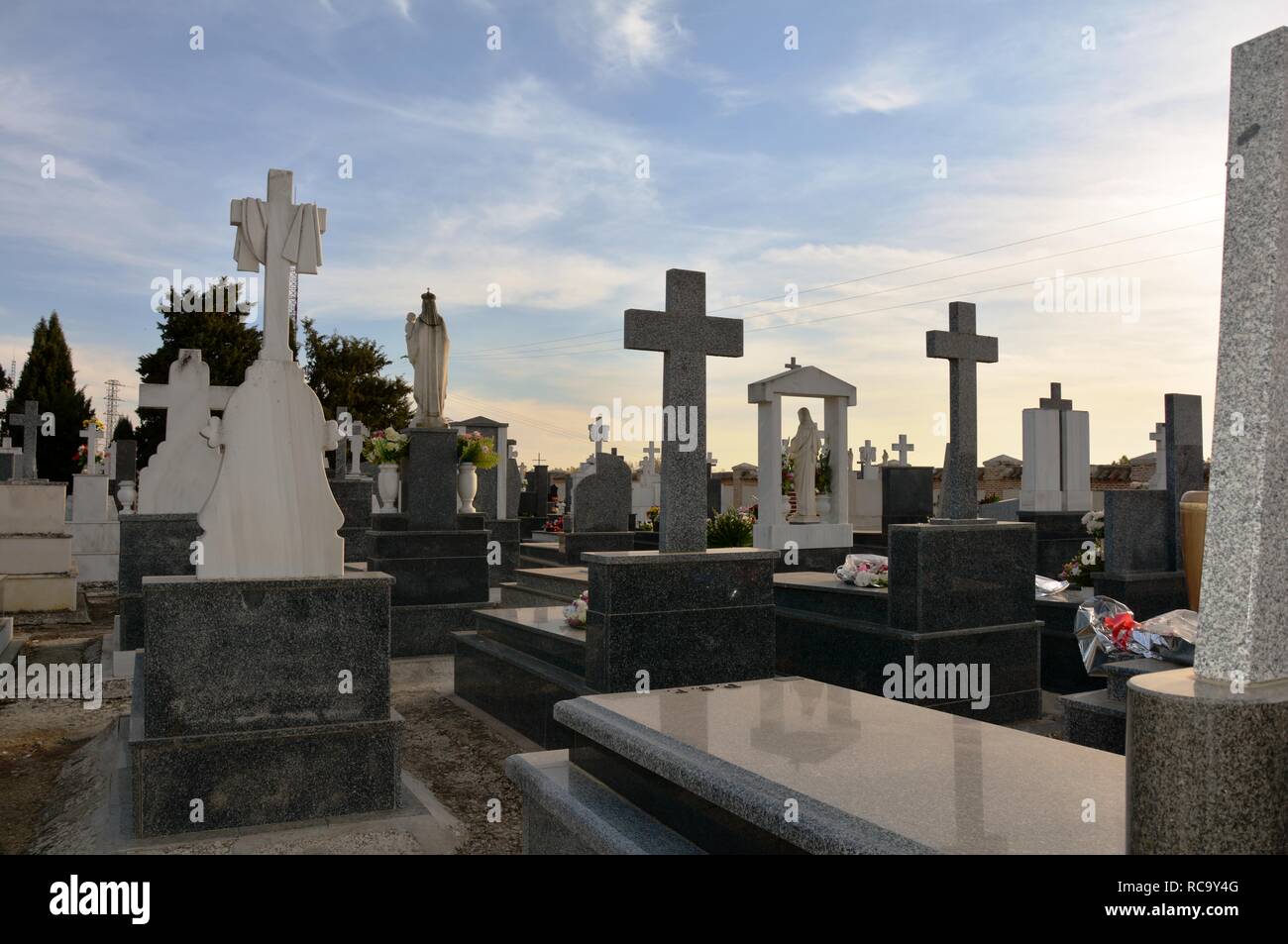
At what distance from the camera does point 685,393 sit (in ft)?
17.9

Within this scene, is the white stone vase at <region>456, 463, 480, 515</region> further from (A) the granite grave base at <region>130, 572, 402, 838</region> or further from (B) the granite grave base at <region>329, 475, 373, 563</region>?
(A) the granite grave base at <region>130, 572, 402, 838</region>

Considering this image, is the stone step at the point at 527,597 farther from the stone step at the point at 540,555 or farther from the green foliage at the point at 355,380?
the green foliage at the point at 355,380

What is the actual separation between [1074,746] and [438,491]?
8232 millimetres

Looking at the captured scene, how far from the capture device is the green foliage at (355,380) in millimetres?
39188

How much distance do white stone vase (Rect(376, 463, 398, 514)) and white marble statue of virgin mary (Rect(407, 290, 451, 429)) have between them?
4.00ft

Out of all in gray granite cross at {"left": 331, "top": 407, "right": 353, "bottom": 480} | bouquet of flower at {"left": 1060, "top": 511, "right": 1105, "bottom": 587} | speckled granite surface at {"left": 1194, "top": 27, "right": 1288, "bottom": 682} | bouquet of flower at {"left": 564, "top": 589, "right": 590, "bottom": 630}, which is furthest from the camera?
gray granite cross at {"left": 331, "top": 407, "right": 353, "bottom": 480}

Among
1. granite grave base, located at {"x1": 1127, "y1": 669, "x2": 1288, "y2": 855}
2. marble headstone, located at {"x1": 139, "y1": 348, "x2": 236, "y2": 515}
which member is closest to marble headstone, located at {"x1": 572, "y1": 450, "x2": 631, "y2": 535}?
marble headstone, located at {"x1": 139, "y1": 348, "x2": 236, "y2": 515}

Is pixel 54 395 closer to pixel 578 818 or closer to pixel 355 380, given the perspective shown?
pixel 355 380

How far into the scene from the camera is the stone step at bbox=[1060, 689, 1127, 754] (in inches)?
165

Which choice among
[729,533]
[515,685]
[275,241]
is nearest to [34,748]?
[515,685]

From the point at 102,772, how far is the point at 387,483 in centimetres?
722
